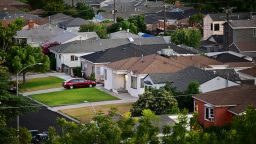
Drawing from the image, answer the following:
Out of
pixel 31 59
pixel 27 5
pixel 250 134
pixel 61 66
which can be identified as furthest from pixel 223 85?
pixel 27 5

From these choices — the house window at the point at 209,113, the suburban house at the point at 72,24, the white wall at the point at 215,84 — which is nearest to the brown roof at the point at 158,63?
the white wall at the point at 215,84

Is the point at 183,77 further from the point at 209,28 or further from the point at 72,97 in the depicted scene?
the point at 209,28

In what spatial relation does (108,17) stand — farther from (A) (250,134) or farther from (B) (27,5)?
(A) (250,134)

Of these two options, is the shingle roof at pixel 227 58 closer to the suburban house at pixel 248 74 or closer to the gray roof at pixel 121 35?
the suburban house at pixel 248 74

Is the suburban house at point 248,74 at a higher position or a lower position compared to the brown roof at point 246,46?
lower

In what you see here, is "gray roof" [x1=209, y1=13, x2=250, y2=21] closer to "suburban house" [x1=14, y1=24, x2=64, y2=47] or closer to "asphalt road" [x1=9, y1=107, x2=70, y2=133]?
"suburban house" [x1=14, y1=24, x2=64, y2=47]

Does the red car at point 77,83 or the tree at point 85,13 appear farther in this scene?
the tree at point 85,13

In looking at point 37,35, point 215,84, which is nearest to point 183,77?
point 215,84

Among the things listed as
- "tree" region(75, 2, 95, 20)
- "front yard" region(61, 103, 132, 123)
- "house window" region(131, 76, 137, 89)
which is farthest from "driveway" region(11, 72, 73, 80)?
"tree" region(75, 2, 95, 20)
